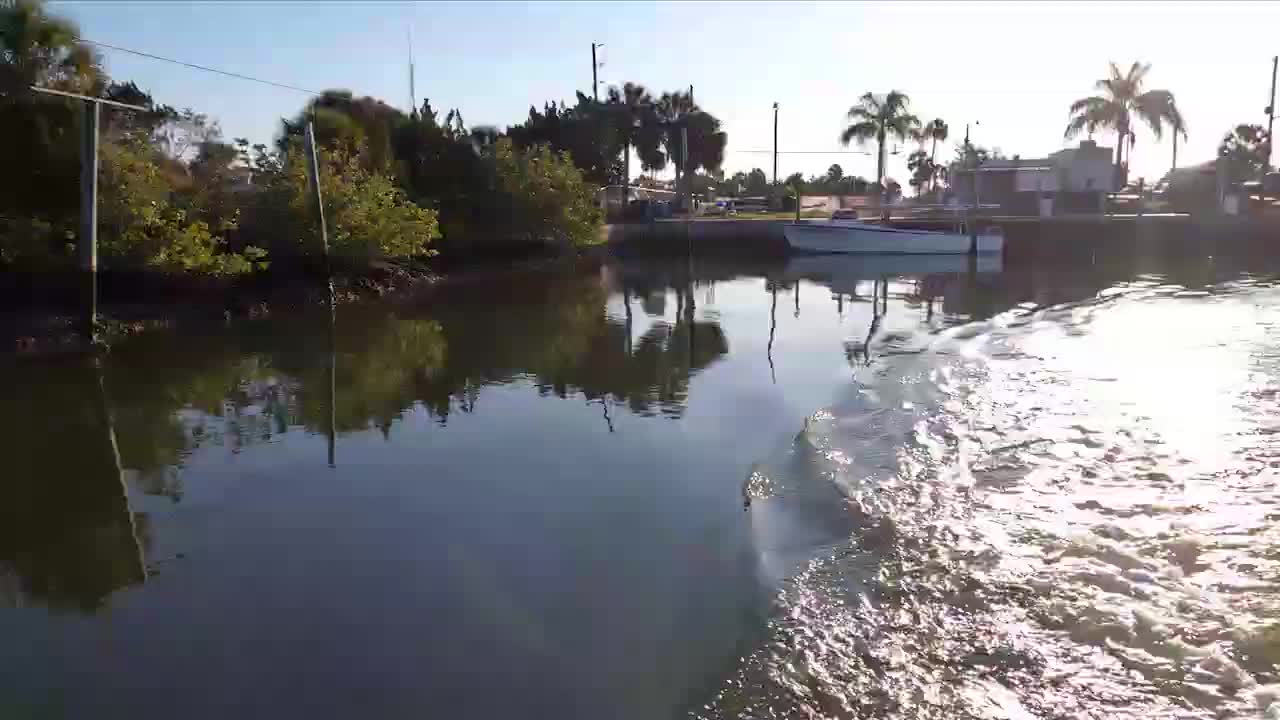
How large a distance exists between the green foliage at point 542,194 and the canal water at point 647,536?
2055 cm

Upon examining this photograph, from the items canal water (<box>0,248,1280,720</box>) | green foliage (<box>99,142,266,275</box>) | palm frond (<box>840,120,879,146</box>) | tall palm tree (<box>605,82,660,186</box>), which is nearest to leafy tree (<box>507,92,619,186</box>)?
tall palm tree (<box>605,82,660,186</box>)

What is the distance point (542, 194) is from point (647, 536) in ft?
100

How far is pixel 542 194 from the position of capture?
123 ft

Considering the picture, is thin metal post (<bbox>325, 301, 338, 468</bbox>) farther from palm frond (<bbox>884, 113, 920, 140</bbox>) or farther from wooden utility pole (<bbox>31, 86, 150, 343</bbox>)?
palm frond (<bbox>884, 113, 920, 140</bbox>)

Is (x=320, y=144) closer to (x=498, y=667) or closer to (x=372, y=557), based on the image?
(x=372, y=557)

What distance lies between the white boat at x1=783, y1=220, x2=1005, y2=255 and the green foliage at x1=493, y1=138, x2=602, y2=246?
12019mm

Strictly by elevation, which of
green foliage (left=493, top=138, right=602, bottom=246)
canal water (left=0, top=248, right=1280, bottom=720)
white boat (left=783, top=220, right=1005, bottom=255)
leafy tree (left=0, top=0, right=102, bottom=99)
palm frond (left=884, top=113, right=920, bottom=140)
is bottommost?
canal water (left=0, top=248, right=1280, bottom=720)

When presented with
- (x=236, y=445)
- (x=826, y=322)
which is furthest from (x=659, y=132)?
(x=236, y=445)

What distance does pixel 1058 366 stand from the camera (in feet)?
51.7

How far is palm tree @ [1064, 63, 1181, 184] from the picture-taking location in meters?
55.7

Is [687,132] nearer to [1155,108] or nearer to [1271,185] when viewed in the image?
[1155,108]

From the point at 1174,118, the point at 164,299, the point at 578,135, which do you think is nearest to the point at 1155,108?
the point at 1174,118

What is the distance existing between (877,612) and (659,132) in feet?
180

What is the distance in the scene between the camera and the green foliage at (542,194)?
3712cm
